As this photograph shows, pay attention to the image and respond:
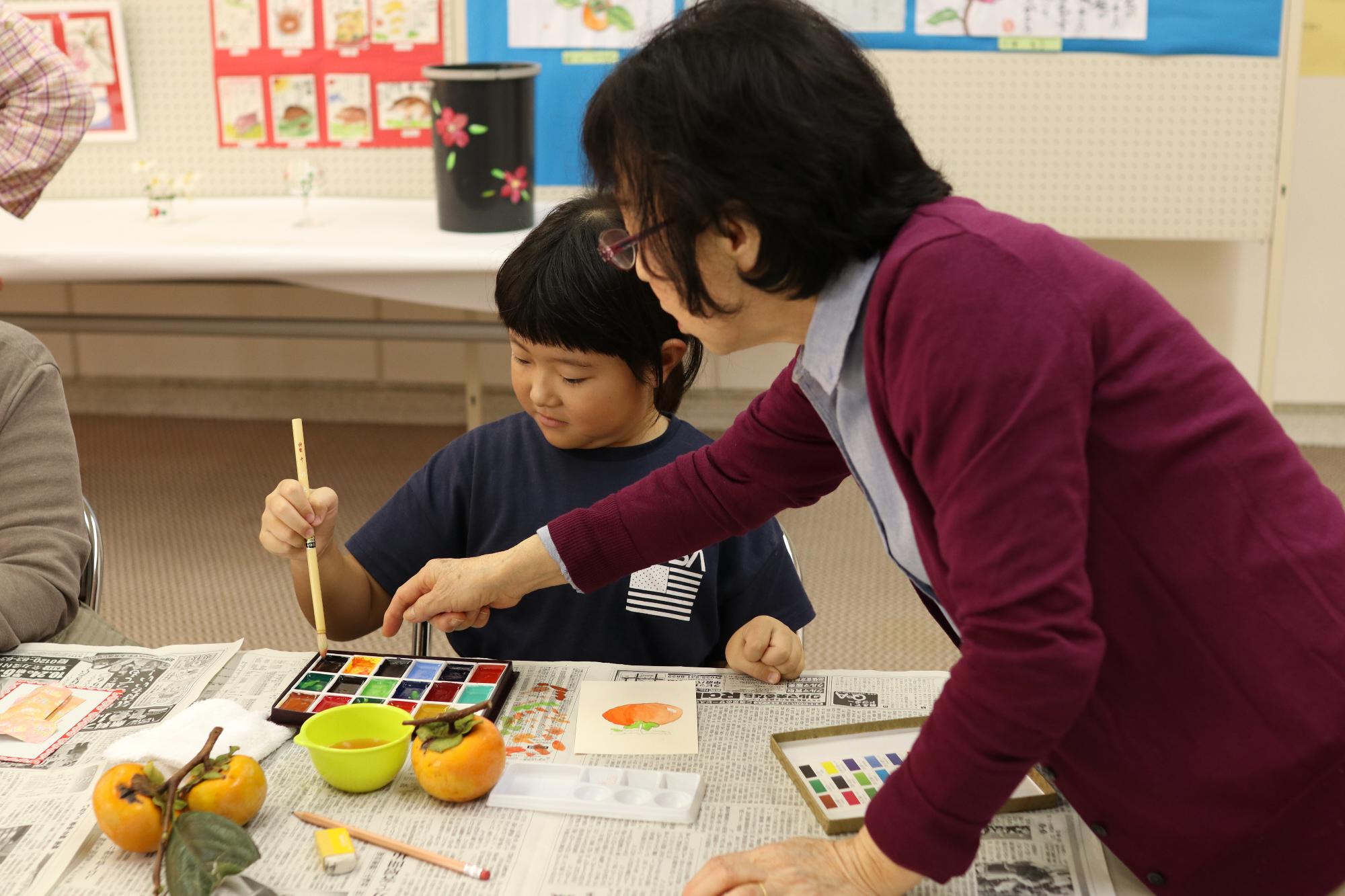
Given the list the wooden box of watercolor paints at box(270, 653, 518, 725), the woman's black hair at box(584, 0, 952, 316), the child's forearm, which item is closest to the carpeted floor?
the child's forearm

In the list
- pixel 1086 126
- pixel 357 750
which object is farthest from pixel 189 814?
pixel 1086 126

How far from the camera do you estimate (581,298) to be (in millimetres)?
1243

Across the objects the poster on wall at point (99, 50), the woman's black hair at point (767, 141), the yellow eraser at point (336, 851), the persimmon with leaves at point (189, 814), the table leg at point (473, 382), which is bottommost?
the table leg at point (473, 382)

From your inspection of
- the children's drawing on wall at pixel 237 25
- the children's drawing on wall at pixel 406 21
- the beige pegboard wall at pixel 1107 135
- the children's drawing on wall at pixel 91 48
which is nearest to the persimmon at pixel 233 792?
the beige pegboard wall at pixel 1107 135

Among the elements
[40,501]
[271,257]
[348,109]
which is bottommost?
[40,501]

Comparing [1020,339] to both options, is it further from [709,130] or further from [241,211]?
[241,211]

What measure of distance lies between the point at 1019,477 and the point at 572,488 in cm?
77

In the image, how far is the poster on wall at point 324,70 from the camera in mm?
3299

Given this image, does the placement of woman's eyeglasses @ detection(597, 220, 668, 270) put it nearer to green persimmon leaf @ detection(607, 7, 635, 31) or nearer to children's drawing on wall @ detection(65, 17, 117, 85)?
green persimmon leaf @ detection(607, 7, 635, 31)

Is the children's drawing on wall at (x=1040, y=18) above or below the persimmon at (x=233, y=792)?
above

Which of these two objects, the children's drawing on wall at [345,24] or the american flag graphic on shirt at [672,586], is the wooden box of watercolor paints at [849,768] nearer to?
the american flag graphic on shirt at [672,586]

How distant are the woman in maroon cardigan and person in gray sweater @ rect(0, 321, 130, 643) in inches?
29.5

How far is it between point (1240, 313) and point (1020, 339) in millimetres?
3056

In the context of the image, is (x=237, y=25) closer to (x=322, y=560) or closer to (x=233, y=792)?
(x=322, y=560)
